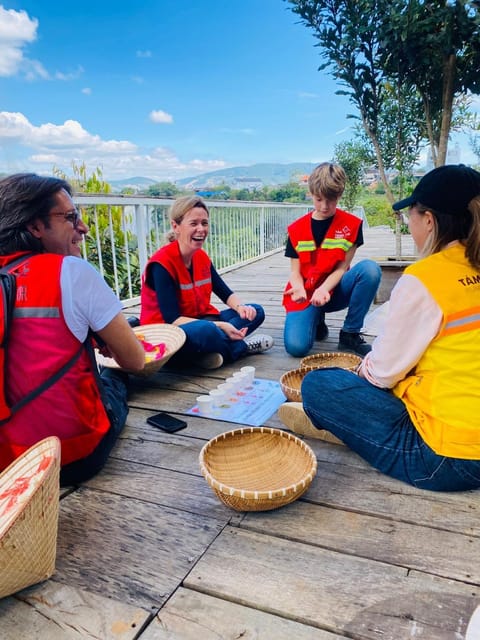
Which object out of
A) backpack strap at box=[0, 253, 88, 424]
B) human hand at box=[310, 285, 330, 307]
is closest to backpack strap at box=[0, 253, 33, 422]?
backpack strap at box=[0, 253, 88, 424]

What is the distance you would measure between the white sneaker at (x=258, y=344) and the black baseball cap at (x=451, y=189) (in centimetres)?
160

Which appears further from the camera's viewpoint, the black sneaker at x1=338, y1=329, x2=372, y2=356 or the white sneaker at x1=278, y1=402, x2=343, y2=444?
the black sneaker at x1=338, y1=329, x2=372, y2=356

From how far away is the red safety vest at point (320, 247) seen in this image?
2.75 metres

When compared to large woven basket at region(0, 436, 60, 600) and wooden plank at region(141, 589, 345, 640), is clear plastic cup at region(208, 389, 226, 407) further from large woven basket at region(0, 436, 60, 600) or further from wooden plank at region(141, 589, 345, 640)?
wooden plank at region(141, 589, 345, 640)

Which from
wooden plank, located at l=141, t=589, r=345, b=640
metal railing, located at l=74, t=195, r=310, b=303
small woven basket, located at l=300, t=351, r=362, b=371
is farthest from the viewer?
metal railing, located at l=74, t=195, r=310, b=303

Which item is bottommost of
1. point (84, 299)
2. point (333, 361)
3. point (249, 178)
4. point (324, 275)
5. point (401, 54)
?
point (333, 361)

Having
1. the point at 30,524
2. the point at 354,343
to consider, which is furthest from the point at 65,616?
the point at 354,343

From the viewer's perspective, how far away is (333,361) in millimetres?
2320

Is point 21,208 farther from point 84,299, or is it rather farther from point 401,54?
point 401,54

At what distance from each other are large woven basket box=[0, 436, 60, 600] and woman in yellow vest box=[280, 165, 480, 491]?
2.97 feet

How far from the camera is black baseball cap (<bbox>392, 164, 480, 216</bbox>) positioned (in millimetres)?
1210

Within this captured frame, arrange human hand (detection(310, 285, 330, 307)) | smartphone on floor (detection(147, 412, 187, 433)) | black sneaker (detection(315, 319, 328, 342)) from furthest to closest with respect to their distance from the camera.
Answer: black sneaker (detection(315, 319, 328, 342)) < human hand (detection(310, 285, 330, 307)) < smartphone on floor (detection(147, 412, 187, 433))

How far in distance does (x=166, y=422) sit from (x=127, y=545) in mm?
697

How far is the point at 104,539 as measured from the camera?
118 centimetres
